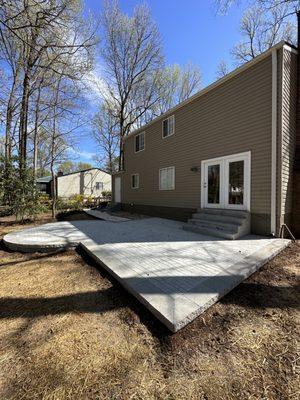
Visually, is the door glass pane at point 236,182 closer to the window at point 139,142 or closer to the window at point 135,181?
the window at point 139,142

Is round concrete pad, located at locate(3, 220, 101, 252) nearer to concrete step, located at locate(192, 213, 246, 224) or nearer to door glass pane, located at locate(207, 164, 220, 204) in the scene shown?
concrete step, located at locate(192, 213, 246, 224)

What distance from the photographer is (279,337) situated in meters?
2.23

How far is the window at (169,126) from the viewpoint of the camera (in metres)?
10.2

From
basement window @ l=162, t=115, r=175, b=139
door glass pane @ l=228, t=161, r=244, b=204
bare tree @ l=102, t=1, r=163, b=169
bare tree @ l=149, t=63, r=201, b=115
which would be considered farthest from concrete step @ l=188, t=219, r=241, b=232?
bare tree @ l=149, t=63, r=201, b=115

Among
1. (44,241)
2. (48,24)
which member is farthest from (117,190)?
(48,24)

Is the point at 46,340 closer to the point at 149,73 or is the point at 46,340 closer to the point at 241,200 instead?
the point at 241,200

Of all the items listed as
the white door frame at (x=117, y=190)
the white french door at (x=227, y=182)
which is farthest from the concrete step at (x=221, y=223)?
the white door frame at (x=117, y=190)

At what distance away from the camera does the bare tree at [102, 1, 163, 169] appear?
17.2m

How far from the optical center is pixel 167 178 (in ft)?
34.8

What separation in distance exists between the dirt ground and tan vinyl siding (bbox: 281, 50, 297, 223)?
334 cm

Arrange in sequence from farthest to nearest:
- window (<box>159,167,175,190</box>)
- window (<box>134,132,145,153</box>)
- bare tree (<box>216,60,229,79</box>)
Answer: bare tree (<box>216,60,229,79</box>) → window (<box>134,132,145,153</box>) → window (<box>159,167,175,190</box>)

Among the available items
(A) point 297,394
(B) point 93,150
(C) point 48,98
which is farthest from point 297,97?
(B) point 93,150

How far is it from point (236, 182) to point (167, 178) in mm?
4152

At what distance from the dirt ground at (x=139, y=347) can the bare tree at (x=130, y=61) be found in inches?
794
